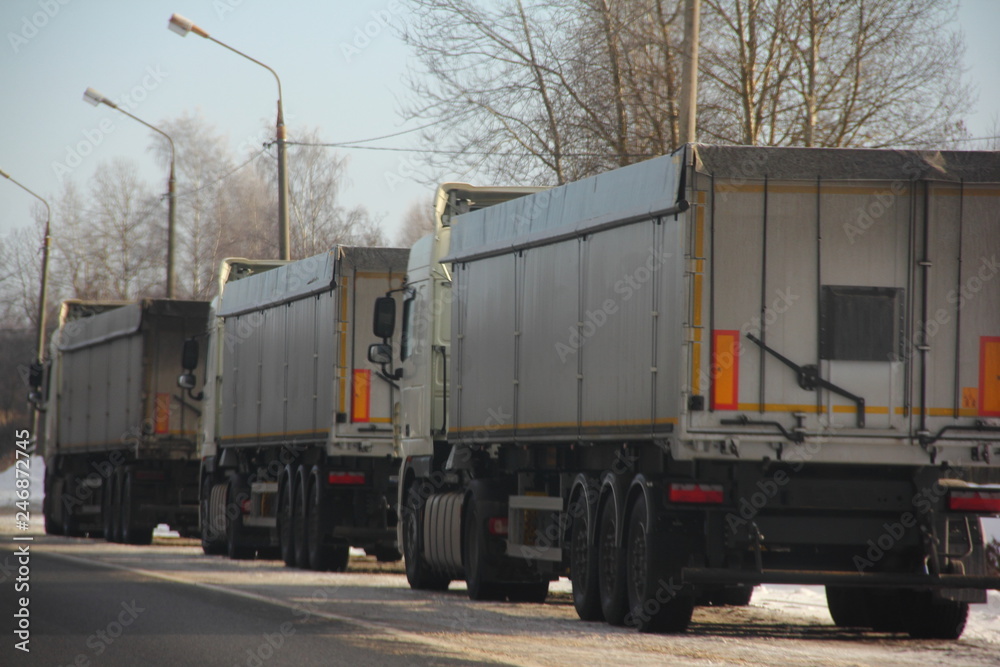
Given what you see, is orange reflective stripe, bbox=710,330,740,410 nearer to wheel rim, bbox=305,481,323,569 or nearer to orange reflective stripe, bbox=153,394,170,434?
wheel rim, bbox=305,481,323,569

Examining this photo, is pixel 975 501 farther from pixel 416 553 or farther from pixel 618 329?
pixel 416 553

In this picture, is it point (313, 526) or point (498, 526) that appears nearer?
point (498, 526)

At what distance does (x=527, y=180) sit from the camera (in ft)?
95.4

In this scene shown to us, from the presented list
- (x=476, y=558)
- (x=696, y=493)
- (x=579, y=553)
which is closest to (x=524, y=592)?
(x=476, y=558)

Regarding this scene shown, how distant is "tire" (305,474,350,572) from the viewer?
62.0 feet

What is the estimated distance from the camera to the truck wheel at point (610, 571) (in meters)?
11.9

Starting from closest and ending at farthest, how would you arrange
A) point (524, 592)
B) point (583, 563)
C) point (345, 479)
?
1. point (583, 563)
2. point (524, 592)
3. point (345, 479)

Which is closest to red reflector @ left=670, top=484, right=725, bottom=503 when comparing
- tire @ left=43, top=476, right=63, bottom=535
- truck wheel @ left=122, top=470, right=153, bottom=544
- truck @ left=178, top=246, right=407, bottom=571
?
truck @ left=178, top=246, right=407, bottom=571

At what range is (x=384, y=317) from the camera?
17.0m

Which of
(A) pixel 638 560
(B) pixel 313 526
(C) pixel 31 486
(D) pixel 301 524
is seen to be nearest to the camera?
(A) pixel 638 560

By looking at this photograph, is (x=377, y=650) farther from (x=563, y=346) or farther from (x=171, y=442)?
(x=171, y=442)

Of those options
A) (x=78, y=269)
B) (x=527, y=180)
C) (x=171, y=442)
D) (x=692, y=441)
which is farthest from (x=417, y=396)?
(x=78, y=269)

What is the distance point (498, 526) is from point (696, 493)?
390 centimetres

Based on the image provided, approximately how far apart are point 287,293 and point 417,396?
14.2 ft
